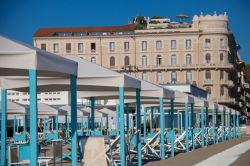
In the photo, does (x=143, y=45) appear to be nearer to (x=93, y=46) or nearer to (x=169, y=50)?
(x=169, y=50)

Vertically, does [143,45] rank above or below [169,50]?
above

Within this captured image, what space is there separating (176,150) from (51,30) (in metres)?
70.0

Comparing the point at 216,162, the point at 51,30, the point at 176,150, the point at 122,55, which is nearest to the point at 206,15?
the point at 122,55

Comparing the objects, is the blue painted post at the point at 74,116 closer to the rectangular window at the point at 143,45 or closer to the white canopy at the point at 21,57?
the white canopy at the point at 21,57

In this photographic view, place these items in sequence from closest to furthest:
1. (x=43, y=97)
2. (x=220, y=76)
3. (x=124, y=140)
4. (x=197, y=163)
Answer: (x=124, y=140)
(x=197, y=163)
(x=43, y=97)
(x=220, y=76)

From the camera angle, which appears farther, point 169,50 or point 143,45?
point 143,45

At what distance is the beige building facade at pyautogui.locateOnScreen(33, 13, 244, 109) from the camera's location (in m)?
82.4

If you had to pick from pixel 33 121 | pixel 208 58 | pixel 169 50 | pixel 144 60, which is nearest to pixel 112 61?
pixel 144 60

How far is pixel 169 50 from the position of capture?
274 feet

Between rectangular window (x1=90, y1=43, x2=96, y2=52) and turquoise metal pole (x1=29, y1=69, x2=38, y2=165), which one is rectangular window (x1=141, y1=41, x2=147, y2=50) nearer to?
rectangular window (x1=90, y1=43, x2=96, y2=52)

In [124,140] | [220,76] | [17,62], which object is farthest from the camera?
[220,76]

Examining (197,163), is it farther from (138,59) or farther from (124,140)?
(138,59)

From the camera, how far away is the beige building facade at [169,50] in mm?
82438

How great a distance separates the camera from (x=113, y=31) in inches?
3442
